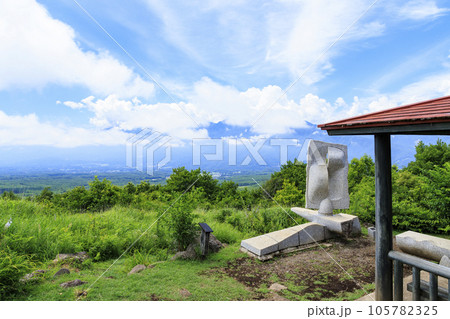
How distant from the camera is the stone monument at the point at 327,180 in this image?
764 cm

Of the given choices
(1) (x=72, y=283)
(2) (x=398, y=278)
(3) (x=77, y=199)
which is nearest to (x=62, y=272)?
(1) (x=72, y=283)

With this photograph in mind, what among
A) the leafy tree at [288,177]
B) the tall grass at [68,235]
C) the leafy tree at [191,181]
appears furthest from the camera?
the leafy tree at [288,177]

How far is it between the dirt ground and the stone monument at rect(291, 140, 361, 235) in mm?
1070

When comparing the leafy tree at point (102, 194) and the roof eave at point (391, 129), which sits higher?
the roof eave at point (391, 129)

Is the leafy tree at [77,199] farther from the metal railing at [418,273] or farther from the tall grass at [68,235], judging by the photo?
the metal railing at [418,273]

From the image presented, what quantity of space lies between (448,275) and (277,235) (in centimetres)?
396

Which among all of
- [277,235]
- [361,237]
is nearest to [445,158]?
[361,237]

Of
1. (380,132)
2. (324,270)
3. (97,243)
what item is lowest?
(324,270)

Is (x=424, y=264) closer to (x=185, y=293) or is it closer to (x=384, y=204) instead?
(x=384, y=204)

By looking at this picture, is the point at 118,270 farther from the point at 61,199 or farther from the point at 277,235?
the point at 61,199

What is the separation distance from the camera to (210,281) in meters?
4.66

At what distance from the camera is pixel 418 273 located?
3412 mm

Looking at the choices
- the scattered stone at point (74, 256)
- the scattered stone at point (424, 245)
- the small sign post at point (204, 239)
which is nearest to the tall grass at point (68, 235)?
the scattered stone at point (74, 256)

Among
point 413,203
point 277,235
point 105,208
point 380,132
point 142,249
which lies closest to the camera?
point 380,132
